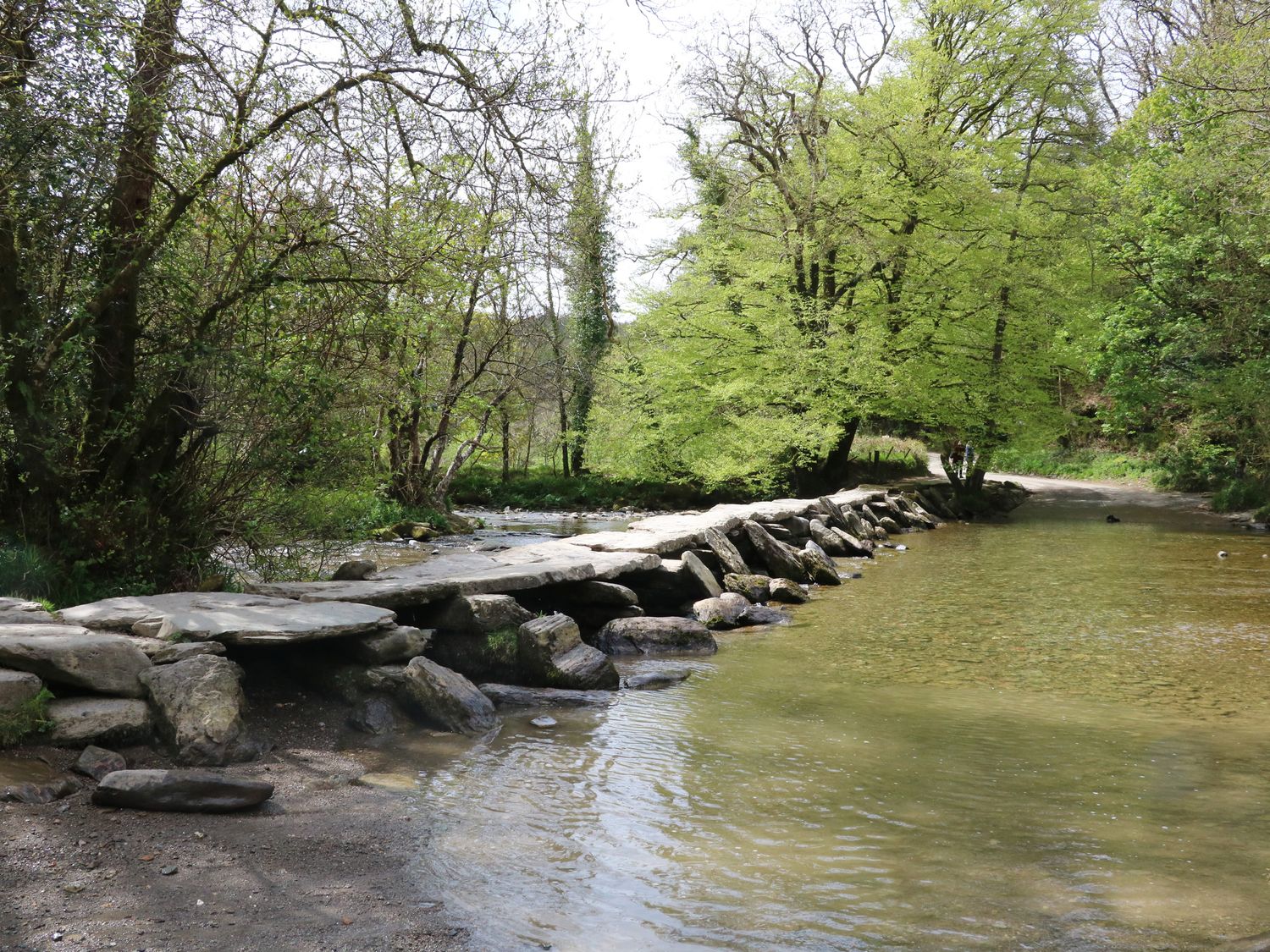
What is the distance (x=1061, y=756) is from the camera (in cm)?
541

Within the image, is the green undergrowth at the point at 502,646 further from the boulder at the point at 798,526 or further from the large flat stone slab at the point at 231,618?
the boulder at the point at 798,526

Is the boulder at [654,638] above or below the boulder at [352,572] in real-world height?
below

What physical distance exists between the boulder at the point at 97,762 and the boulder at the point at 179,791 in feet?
0.69

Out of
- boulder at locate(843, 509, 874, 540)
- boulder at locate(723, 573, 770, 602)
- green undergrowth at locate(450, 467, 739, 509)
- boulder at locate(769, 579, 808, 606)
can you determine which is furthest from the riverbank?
green undergrowth at locate(450, 467, 739, 509)

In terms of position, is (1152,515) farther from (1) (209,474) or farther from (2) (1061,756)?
(1) (209,474)

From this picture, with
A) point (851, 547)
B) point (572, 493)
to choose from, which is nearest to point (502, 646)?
point (851, 547)

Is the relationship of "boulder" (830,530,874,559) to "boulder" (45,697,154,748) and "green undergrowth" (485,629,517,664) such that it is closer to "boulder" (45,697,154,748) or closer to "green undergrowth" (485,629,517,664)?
"green undergrowth" (485,629,517,664)

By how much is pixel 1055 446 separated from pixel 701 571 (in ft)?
104

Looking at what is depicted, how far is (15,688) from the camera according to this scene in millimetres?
4352

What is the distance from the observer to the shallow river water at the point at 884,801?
3.45m

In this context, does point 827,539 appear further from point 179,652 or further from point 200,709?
point 200,709

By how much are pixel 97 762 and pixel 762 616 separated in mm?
6564

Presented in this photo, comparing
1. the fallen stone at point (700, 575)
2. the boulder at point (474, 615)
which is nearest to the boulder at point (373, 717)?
the boulder at point (474, 615)

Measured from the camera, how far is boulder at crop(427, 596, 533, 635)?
278 inches
